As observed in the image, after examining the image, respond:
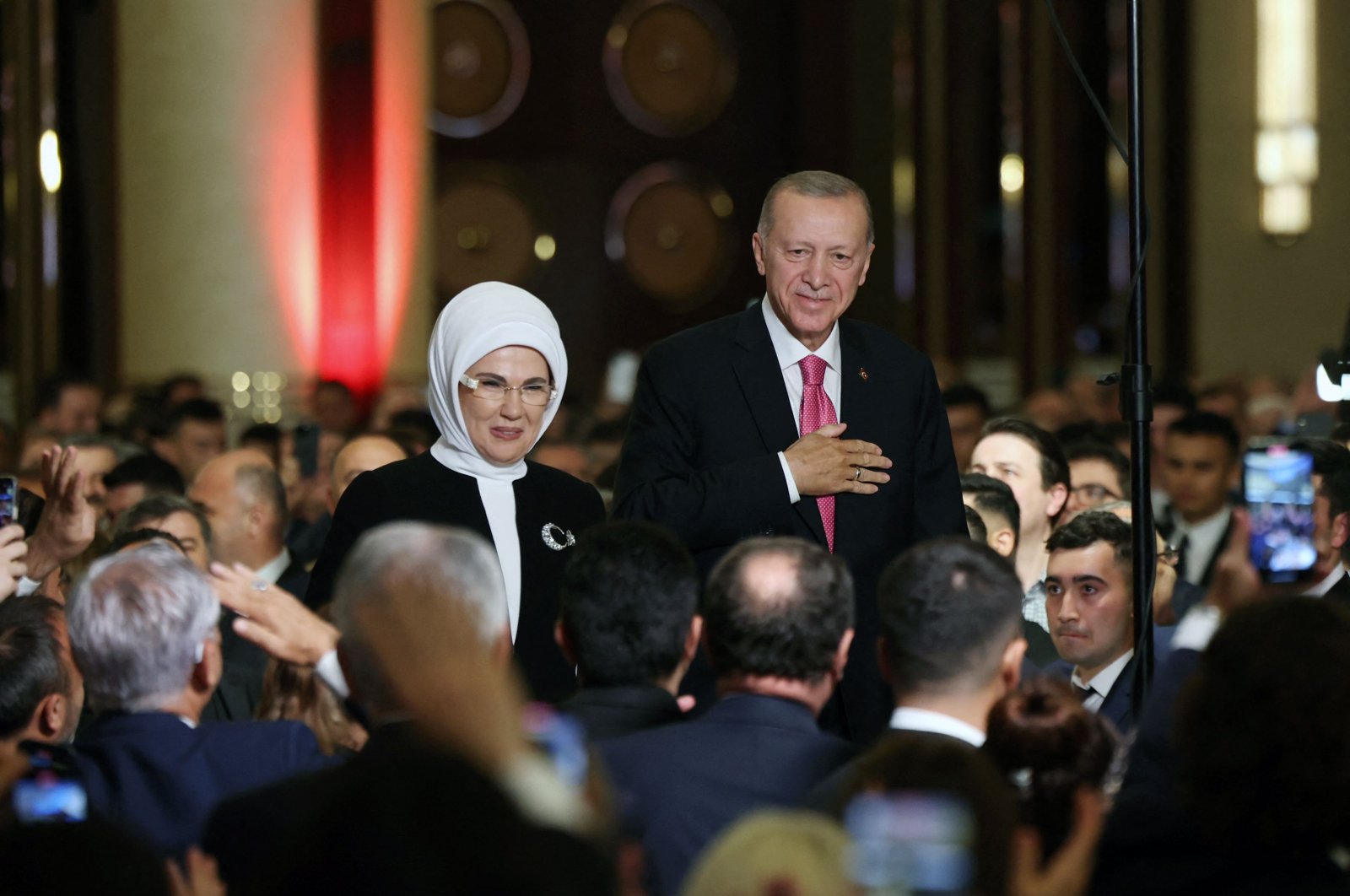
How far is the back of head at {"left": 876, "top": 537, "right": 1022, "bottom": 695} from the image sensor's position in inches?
103

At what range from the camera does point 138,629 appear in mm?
2615

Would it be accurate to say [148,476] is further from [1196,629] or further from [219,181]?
[219,181]

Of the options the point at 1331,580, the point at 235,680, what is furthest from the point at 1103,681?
the point at 235,680

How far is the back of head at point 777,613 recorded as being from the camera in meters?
2.65

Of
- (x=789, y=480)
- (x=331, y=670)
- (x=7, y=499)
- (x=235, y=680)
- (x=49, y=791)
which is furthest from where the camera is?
(x=235, y=680)

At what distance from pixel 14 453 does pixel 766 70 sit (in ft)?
20.8

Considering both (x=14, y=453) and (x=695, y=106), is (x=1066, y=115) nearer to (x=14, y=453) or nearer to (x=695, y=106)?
(x=695, y=106)

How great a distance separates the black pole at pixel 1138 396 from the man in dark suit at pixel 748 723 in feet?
2.61

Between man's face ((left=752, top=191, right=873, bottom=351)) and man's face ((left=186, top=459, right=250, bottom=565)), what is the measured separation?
2.61 meters

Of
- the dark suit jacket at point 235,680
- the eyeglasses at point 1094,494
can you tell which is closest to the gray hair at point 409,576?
the dark suit jacket at point 235,680

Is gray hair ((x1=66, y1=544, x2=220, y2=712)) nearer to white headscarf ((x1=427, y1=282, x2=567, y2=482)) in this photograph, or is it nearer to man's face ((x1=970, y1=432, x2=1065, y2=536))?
white headscarf ((x1=427, y1=282, x2=567, y2=482))

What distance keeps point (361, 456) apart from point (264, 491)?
0.98ft

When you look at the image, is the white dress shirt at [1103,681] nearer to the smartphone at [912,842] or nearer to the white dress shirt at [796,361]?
the white dress shirt at [796,361]

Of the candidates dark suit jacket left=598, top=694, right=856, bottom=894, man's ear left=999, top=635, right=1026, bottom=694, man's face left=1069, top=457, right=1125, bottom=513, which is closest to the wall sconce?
man's face left=1069, top=457, right=1125, bottom=513
